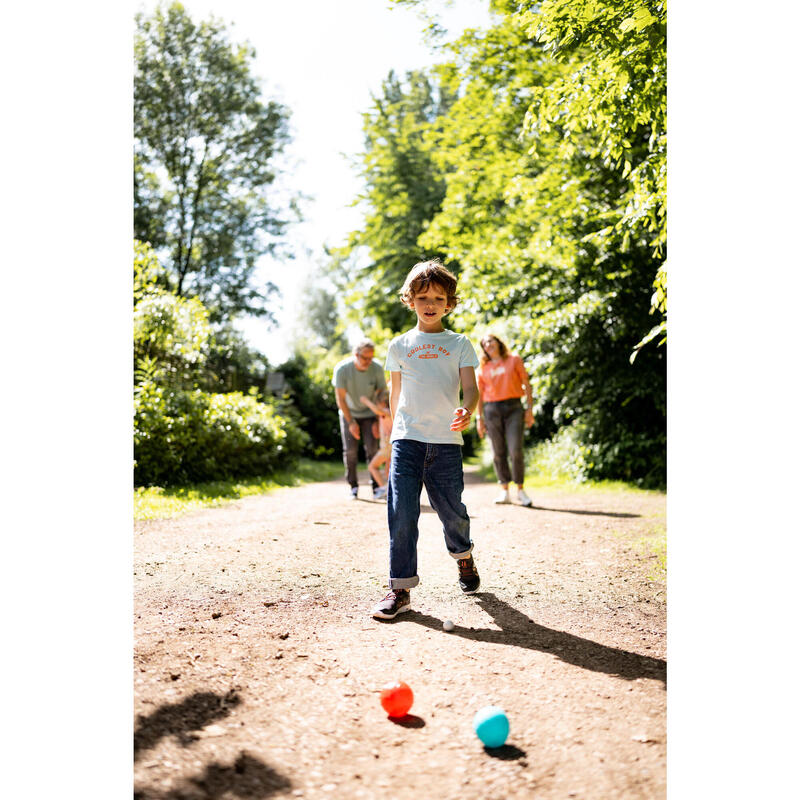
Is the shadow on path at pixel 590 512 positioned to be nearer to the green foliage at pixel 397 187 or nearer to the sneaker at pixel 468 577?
the sneaker at pixel 468 577

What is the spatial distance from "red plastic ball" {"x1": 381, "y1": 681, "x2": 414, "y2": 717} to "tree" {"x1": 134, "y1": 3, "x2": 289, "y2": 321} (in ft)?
73.0

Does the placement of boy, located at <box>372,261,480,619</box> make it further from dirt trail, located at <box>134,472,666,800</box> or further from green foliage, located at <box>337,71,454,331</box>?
green foliage, located at <box>337,71,454,331</box>

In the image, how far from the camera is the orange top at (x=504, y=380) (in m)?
8.68

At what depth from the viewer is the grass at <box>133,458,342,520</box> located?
7816 mm

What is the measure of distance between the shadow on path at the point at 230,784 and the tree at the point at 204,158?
22.6 metres

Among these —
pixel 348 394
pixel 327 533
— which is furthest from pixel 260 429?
pixel 327 533

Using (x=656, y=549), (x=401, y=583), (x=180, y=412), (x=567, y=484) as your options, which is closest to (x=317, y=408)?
(x=567, y=484)

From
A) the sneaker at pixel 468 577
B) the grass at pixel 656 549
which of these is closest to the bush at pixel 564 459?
the grass at pixel 656 549

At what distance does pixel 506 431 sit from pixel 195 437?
14.1ft
